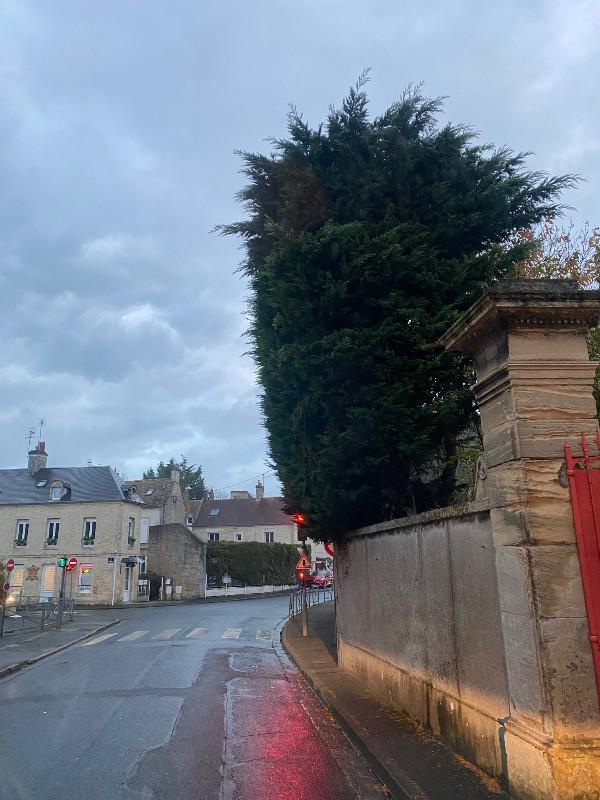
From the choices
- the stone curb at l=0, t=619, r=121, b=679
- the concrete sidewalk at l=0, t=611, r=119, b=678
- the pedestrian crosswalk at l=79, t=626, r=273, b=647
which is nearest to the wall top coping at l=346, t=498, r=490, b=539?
the stone curb at l=0, t=619, r=121, b=679

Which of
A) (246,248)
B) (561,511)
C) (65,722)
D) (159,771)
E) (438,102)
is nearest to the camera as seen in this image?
(561,511)

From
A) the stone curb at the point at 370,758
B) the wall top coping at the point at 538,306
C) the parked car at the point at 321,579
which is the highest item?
the wall top coping at the point at 538,306

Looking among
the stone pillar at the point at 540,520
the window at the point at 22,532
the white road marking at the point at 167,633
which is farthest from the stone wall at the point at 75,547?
the stone pillar at the point at 540,520

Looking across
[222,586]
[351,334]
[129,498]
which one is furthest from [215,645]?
[222,586]

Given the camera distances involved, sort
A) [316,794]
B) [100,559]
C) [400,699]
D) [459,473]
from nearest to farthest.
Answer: [316,794], [400,699], [459,473], [100,559]

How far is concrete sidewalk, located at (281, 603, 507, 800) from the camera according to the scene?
15.5 feet

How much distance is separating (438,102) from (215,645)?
14.3 meters

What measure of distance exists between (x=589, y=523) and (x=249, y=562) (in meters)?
44.0

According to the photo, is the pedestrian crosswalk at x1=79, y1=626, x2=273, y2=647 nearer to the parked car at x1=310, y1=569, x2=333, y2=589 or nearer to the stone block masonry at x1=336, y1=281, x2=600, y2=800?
the stone block masonry at x1=336, y1=281, x2=600, y2=800

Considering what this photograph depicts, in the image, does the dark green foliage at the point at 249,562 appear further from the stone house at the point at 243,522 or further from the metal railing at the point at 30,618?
the metal railing at the point at 30,618

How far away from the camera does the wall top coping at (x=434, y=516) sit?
17.1ft

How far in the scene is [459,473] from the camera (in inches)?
524

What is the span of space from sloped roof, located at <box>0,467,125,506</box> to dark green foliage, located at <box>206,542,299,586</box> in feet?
31.2

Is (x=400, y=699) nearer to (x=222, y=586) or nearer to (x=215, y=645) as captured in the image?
(x=215, y=645)
